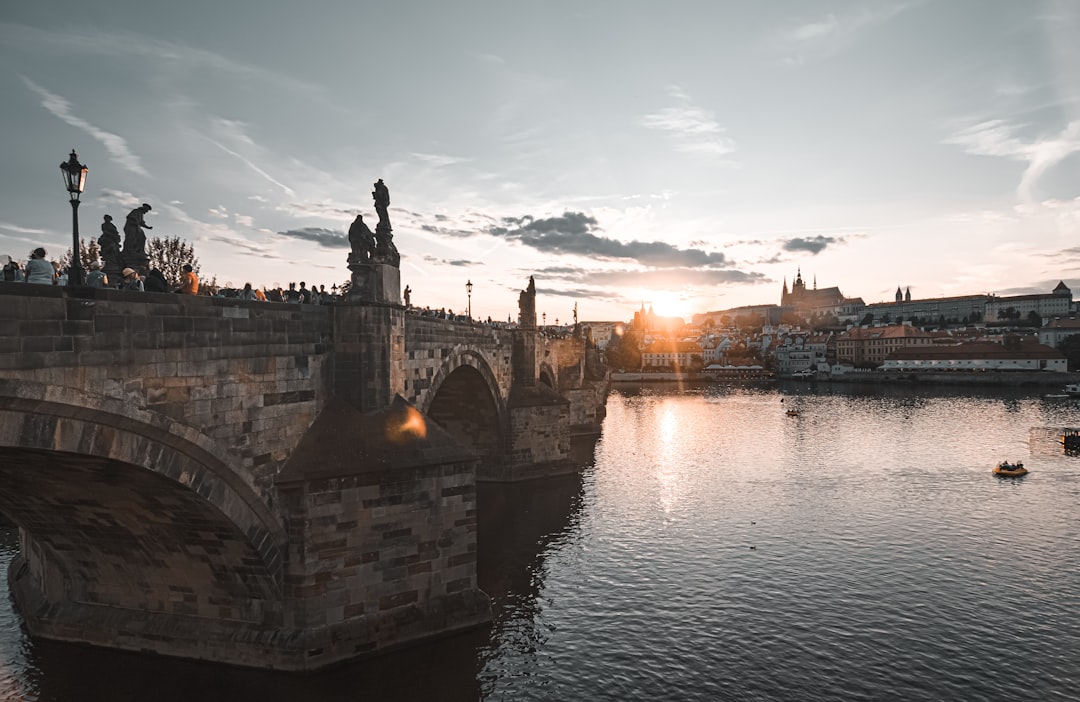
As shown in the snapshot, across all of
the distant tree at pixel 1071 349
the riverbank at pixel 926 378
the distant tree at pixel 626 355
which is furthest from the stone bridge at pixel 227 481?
the distant tree at pixel 1071 349

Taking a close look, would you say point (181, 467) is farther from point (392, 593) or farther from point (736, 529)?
point (736, 529)

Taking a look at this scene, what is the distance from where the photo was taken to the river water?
615 inches

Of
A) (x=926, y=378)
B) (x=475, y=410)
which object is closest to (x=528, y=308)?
(x=475, y=410)

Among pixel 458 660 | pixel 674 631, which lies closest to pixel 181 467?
pixel 458 660

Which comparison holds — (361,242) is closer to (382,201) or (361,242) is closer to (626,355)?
(382,201)

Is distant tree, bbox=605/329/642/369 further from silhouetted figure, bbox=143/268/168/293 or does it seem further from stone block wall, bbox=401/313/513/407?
silhouetted figure, bbox=143/268/168/293

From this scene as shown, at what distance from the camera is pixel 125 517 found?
14562 millimetres

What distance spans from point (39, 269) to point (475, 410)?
1051 inches

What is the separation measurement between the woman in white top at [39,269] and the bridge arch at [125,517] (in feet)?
6.36

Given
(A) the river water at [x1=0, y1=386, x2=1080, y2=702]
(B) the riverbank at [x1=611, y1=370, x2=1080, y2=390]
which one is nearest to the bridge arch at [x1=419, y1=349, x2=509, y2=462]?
(A) the river water at [x1=0, y1=386, x2=1080, y2=702]

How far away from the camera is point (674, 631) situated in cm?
1895

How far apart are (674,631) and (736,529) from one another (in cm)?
1114

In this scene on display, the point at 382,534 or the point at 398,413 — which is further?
the point at 398,413

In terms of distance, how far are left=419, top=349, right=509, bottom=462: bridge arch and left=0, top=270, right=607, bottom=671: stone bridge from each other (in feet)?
49.4
